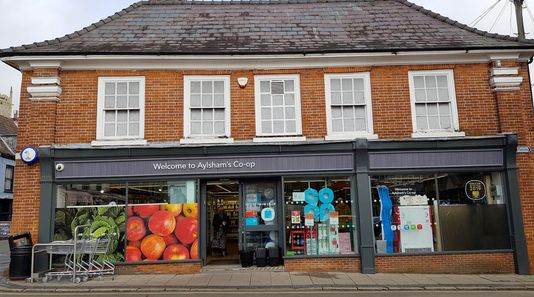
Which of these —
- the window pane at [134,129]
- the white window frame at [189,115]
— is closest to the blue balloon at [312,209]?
the white window frame at [189,115]

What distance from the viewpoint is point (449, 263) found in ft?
37.4

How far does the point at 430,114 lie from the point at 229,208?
22.5 ft

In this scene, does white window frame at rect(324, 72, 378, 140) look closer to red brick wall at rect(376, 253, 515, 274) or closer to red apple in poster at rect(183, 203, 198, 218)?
red brick wall at rect(376, 253, 515, 274)

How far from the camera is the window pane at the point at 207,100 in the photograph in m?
12.1

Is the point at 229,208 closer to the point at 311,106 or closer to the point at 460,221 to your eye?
the point at 311,106

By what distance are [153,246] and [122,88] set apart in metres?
4.34

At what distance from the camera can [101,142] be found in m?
11.6

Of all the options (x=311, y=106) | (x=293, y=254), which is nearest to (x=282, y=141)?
(x=311, y=106)

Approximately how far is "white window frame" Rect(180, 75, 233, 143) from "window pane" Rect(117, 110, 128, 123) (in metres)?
1.60

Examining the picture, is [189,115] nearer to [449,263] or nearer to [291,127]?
[291,127]

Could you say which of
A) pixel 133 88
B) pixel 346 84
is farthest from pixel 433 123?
pixel 133 88

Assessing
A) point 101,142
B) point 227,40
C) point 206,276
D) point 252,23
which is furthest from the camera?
point 252,23

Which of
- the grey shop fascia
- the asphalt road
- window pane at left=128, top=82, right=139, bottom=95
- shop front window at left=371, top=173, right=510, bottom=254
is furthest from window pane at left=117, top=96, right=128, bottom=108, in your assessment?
shop front window at left=371, top=173, right=510, bottom=254

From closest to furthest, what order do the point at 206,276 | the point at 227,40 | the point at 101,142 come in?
the point at 206,276, the point at 101,142, the point at 227,40
